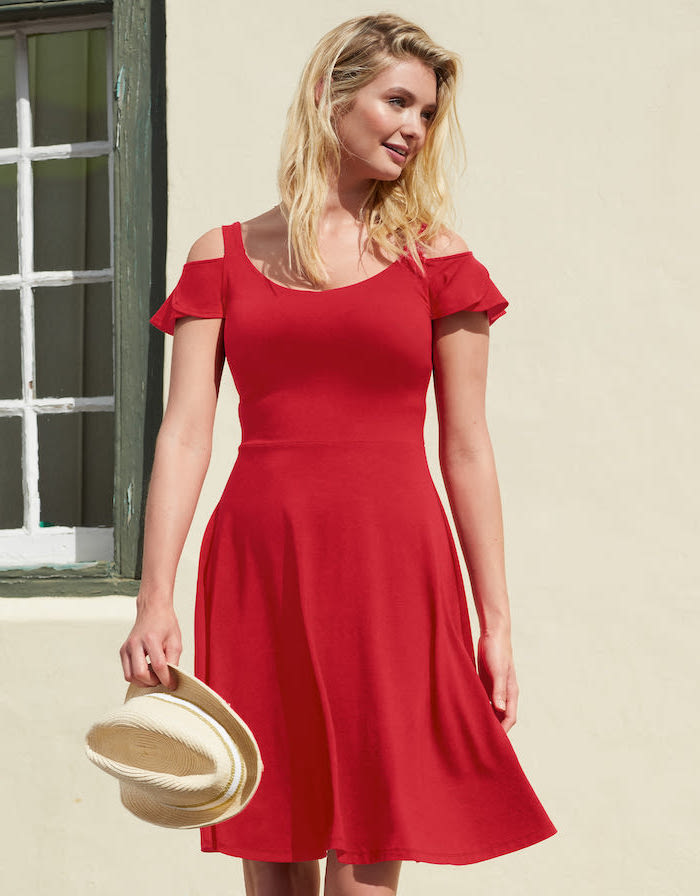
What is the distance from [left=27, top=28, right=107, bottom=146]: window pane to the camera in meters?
3.75

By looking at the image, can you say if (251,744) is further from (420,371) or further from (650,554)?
(650,554)

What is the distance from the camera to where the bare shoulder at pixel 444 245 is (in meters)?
2.13

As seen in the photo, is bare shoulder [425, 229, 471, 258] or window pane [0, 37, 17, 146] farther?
window pane [0, 37, 17, 146]

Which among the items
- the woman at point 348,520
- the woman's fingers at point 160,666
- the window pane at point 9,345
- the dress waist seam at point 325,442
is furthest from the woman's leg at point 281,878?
the window pane at point 9,345

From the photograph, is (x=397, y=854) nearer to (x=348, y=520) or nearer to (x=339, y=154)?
(x=348, y=520)

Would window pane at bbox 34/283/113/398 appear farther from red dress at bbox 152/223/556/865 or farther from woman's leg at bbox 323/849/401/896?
woman's leg at bbox 323/849/401/896

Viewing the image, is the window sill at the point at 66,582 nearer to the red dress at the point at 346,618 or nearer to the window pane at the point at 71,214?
the window pane at the point at 71,214

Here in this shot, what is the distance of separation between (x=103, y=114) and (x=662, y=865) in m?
3.06

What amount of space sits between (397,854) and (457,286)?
3.46ft

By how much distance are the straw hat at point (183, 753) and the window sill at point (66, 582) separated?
1.54 metres

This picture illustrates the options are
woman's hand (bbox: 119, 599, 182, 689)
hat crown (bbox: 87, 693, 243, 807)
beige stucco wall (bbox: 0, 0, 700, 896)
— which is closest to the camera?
hat crown (bbox: 87, 693, 243, 807)

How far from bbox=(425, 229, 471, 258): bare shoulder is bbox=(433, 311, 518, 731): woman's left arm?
5.1 inches

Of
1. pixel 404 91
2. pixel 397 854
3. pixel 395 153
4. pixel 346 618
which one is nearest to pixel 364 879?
pixel 397 854

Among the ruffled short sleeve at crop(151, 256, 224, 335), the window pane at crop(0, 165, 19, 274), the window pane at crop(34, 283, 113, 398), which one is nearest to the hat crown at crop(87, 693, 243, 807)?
the ruffled short sleeve at crop(151, 256, 224, 335)
